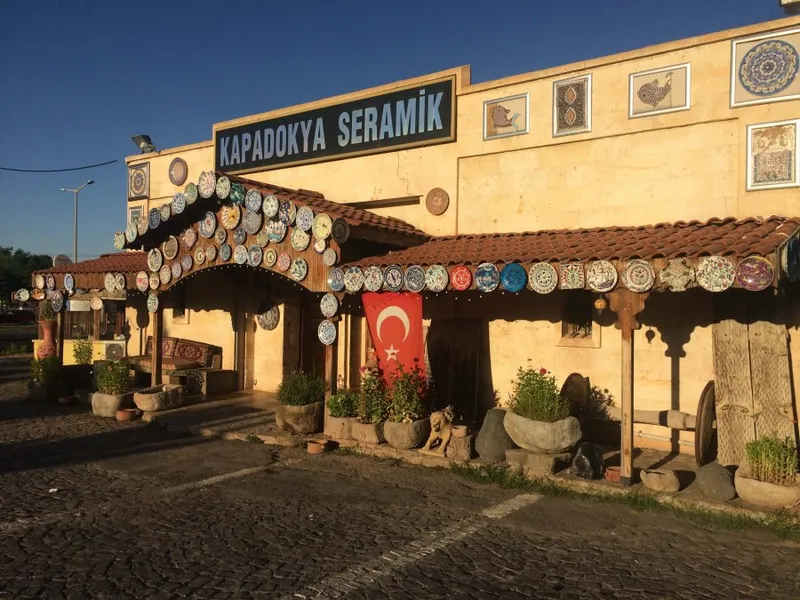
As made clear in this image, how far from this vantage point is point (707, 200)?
9102 millimetres

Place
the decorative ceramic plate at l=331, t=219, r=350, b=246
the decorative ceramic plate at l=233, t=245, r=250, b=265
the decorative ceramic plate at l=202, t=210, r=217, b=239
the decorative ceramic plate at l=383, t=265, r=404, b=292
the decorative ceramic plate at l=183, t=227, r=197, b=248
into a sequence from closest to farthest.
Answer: the decorative ceramic plate at l=383, t=265, r=404, b=292 < the decorative ceramic plate at l=331, t=219, r=350, b=246 < the decorative ceramic plate at l=233, t=245, r=250, b=265 < the decorative ceramic plate at l=202, t=210, r=217, b=239 < the decorative ceramic plate at l=183, t=227, r=197, b=248

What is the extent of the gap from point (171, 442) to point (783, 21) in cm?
1109

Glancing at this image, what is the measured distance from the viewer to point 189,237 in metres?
11.9

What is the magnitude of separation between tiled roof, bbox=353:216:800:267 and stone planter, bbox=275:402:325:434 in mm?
2581

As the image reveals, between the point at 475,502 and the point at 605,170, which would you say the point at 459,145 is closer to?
the point at 605,170

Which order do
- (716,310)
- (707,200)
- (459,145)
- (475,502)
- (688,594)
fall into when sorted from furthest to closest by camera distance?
(459,145) → (707,200) → (716,310) → (475,502) → (688,594)

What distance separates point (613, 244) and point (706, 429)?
263 centimetres

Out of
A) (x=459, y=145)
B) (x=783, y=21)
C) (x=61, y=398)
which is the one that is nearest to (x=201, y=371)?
(x=61, y=398)

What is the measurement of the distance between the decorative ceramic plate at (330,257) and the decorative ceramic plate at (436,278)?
158 centimetres

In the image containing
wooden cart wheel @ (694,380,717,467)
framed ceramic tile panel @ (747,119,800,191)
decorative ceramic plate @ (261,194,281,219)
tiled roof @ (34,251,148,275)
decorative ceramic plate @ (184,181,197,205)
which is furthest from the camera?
tiled roof @ (34,251,148,275)

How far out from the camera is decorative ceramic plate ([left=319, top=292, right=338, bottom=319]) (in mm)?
9789

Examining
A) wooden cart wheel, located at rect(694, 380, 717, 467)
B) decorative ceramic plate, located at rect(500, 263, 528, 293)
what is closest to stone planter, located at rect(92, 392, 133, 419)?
decorative ceramic plate, located at rect(500, 263, 528, 293)

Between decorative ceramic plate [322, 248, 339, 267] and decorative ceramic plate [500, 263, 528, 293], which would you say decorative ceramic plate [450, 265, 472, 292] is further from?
decorative ceramic plate [322, 248, 339, 267]

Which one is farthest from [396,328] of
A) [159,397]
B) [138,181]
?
[138,181]
